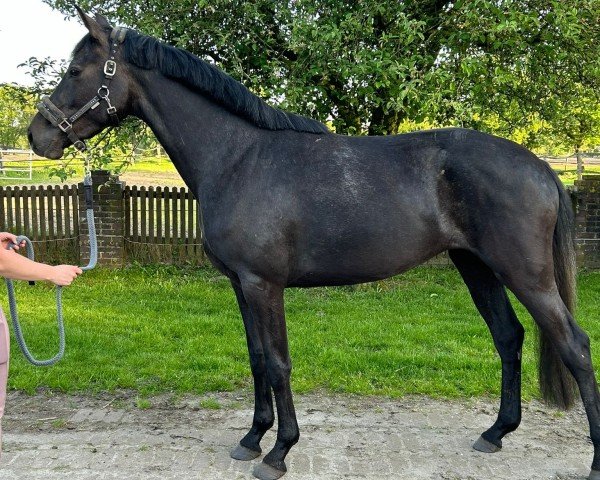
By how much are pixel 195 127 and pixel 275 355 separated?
146 centimetres

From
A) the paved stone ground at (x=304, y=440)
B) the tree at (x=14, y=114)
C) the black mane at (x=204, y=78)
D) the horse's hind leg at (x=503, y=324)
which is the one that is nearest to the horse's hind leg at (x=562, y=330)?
the horse's hind leg at (x=503, y=324)

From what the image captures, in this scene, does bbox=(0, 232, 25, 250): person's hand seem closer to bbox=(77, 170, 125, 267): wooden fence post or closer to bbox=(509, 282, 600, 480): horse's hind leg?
bbox=(509, 282, 600, 480): horse's hind leg

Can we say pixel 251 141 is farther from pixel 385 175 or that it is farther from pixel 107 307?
pixel 107 307

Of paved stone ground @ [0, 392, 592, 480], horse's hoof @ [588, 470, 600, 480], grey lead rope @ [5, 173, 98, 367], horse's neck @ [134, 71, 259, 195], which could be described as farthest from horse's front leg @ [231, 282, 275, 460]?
horse's hoof @ [588, 470, 600, 480]

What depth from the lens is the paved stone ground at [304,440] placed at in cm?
350

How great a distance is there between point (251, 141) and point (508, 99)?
6524 mm

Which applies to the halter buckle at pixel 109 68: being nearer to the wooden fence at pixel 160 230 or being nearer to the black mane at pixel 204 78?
the black mane at pixel 204 78

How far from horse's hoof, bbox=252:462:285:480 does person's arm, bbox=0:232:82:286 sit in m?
1.65

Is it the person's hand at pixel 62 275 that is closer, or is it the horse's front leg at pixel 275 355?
the person's hand at pixel 62 275

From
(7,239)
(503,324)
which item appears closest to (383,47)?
(503,324)

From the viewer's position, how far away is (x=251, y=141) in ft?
11.6

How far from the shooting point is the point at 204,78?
3479mm

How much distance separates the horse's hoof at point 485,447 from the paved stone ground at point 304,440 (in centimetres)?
5

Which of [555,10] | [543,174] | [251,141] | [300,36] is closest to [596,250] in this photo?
[555,10]
